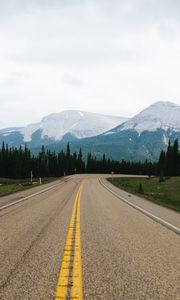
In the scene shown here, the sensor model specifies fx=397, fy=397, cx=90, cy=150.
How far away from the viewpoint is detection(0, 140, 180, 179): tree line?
367 feet

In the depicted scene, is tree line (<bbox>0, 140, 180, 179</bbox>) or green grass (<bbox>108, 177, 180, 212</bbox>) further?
tree line (<bbox>0, 140, 180, 179</bbox>)

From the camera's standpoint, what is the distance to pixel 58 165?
478 ft

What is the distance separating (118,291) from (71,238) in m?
4.63

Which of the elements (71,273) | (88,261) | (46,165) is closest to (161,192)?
(88,261)

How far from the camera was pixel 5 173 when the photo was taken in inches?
4865

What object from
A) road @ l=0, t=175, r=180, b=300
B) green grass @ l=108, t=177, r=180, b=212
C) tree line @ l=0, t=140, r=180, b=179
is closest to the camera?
road @ l=0, t=175, r=180, b=300

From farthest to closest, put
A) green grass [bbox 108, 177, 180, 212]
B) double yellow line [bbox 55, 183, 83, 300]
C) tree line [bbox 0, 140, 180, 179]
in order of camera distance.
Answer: tree line [bbox 0, 140, 180, 179], green grass [bbox 108, 177, 180, 212], double yellow line [bbox 55, 183, 83, 300]

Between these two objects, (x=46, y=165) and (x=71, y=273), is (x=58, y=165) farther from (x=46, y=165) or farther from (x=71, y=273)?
(x=71, y=273)

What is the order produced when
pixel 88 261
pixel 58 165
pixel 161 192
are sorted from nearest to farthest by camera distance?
1. pixel 88 261
2. pixel 161 192
3. pixel 58 165

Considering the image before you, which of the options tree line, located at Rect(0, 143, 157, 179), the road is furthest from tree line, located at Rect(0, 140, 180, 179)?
the road

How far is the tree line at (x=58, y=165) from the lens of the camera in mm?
111756

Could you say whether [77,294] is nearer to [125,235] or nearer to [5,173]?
[125,235]

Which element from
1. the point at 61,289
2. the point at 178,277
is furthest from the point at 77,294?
the point at 178,277

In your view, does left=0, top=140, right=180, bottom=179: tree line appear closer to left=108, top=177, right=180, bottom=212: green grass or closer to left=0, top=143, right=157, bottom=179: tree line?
left=0, top=143, right=157, bottom=179: tree line
